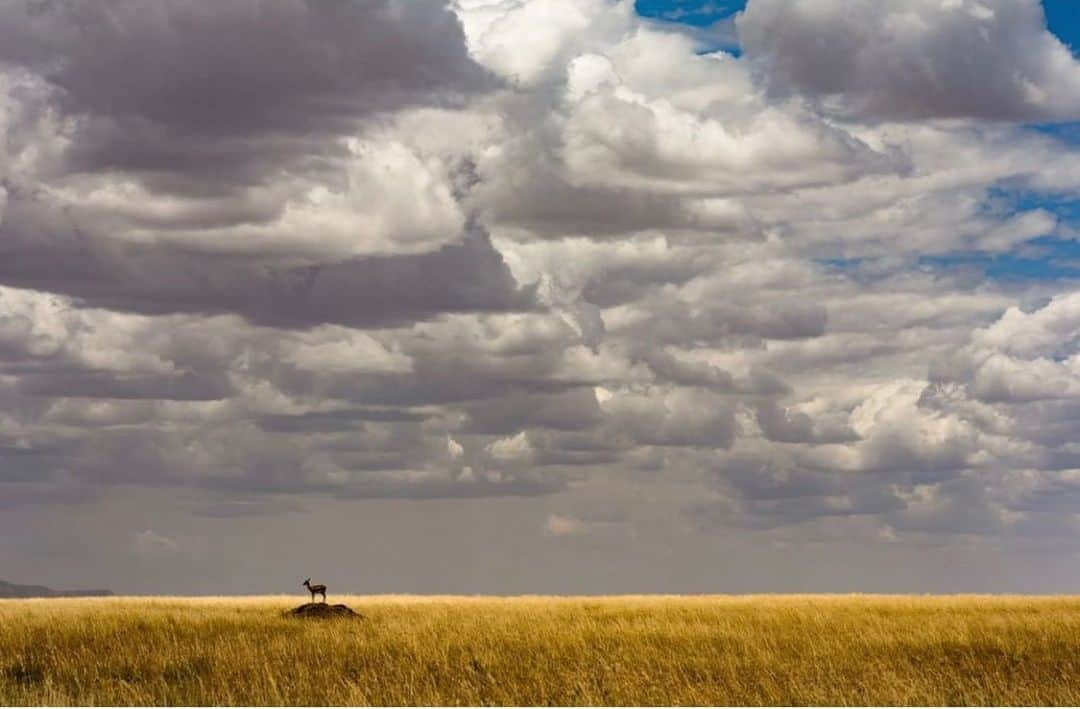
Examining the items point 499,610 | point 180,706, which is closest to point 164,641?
point 180,706

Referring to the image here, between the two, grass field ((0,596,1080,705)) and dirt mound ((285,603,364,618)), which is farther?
dirt mound ((285,603,364,618))

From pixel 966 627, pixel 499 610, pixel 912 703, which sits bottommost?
pixel 912 703

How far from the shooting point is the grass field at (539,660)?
2503 cm

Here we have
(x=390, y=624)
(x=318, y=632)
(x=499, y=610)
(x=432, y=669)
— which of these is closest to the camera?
(x=432, y=669)

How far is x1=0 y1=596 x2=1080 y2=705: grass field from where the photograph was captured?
25031 millimetres

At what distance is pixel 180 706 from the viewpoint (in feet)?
77.8

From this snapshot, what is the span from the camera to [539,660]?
1175 inches

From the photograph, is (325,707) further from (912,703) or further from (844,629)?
(844,629)

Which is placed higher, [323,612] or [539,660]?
[323,612]

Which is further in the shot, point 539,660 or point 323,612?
point 323,612

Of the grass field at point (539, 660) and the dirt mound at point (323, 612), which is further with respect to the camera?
the dirt mound at point (323, 612)

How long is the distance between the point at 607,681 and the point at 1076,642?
1471cm

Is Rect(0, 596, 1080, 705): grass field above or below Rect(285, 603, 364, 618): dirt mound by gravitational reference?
below

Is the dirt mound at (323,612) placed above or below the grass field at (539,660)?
above
